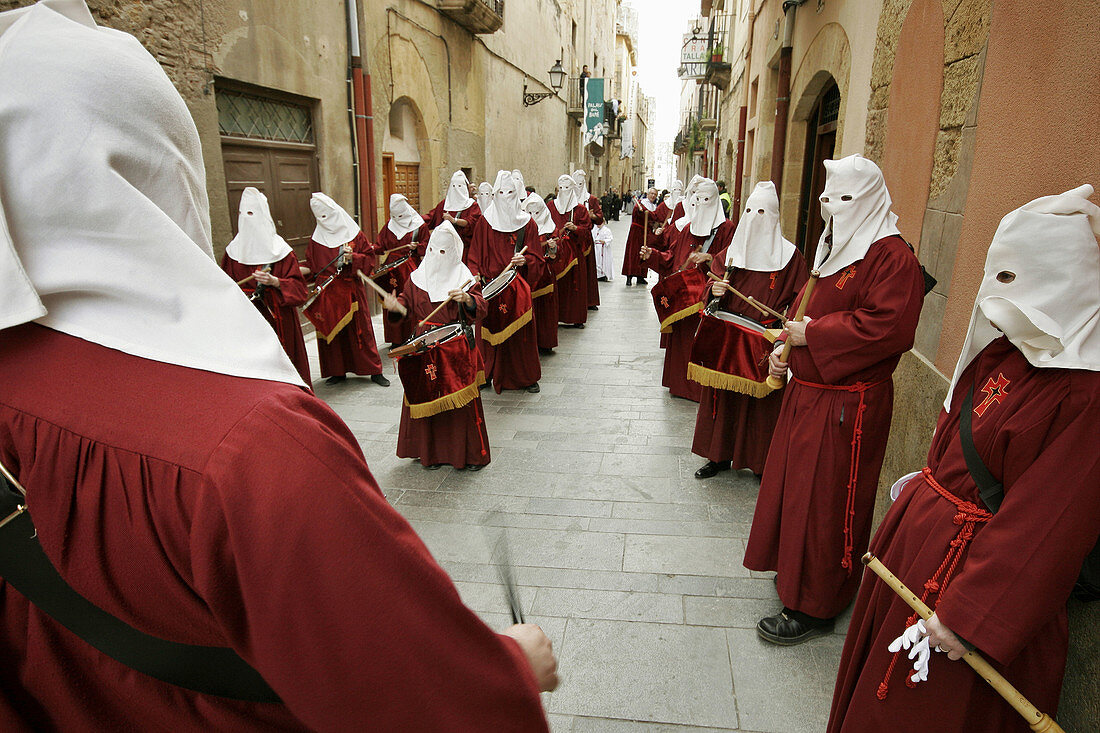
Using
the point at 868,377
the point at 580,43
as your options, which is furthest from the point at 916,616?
the point at 580,43

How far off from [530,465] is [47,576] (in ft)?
14.4

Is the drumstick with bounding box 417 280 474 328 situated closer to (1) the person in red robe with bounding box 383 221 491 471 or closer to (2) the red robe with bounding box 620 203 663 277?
(1) the person in red robe with bounding box 383 221 491 471

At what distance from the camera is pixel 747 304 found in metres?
4.39

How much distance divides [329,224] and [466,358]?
3164mm

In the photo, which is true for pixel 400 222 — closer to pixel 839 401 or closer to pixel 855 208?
pixel 855 208

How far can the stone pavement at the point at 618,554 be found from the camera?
8.96 ft

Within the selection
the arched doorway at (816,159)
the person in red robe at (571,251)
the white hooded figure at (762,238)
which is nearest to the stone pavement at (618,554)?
the white hooded figure at (762,238)

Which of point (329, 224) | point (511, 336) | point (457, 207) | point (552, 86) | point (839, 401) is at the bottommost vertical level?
point (511, 336)

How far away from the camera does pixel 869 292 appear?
276 cm

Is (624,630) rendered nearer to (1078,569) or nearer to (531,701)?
(1078,569)

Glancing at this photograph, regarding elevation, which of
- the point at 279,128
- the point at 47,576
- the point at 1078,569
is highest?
the point at 279,128

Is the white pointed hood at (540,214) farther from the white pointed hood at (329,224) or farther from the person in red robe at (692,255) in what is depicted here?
the white pointed hood at (329,224)

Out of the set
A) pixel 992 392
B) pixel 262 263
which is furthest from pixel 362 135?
pixel 992 392

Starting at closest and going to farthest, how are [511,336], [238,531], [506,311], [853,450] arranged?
[238,531] → [853,450] → [506,311] → [511,336]
